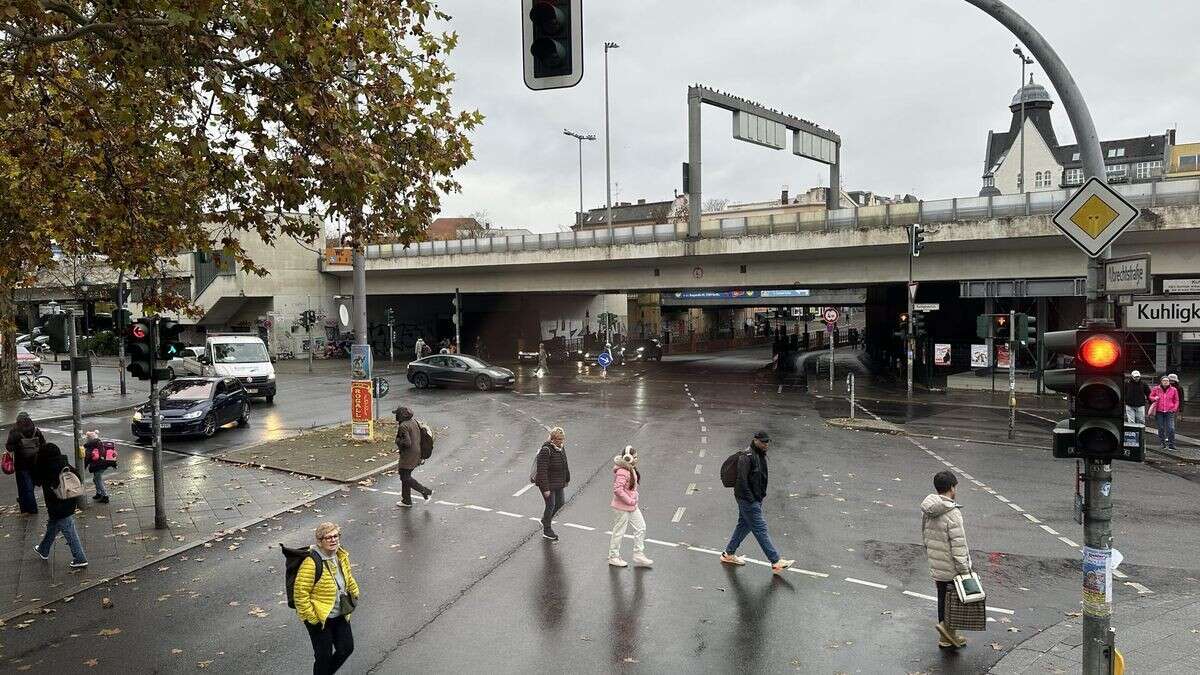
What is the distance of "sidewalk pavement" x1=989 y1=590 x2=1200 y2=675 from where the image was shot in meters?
6.44

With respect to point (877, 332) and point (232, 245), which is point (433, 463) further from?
point (877, 332)

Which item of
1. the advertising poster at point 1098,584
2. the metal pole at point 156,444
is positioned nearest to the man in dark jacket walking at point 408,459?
the metal pole at point 156,444

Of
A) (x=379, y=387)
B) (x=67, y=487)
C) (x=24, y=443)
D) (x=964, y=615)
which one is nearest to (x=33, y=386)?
(x=379, y=387)

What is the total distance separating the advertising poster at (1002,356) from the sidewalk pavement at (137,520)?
27616 mm

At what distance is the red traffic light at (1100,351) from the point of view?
5453 mm

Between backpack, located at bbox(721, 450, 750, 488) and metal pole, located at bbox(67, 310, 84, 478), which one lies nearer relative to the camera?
backpack, located at bbox(721, 450, 750, 488)

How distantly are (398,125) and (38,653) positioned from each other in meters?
6.42

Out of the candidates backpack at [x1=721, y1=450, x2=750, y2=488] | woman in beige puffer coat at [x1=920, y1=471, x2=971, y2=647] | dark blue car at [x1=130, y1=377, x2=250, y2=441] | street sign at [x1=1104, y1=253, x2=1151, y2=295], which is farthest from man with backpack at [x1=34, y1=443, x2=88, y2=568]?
street sign at [x1=1104, y1=253, x2=1151, y2=295]

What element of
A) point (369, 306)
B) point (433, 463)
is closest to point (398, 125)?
point (433, 463)

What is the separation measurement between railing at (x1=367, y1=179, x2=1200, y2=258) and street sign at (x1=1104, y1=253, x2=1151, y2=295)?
14.1 meters

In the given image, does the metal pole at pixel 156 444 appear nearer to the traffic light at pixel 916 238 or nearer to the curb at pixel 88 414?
the curb at pixel 88 414

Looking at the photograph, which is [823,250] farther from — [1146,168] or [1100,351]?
[1146,168]

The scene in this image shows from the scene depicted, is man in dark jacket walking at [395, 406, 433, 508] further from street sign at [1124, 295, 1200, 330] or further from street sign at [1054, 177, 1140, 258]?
street sign at [1124, 295, 1200, 330]

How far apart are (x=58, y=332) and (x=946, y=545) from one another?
14.8m
